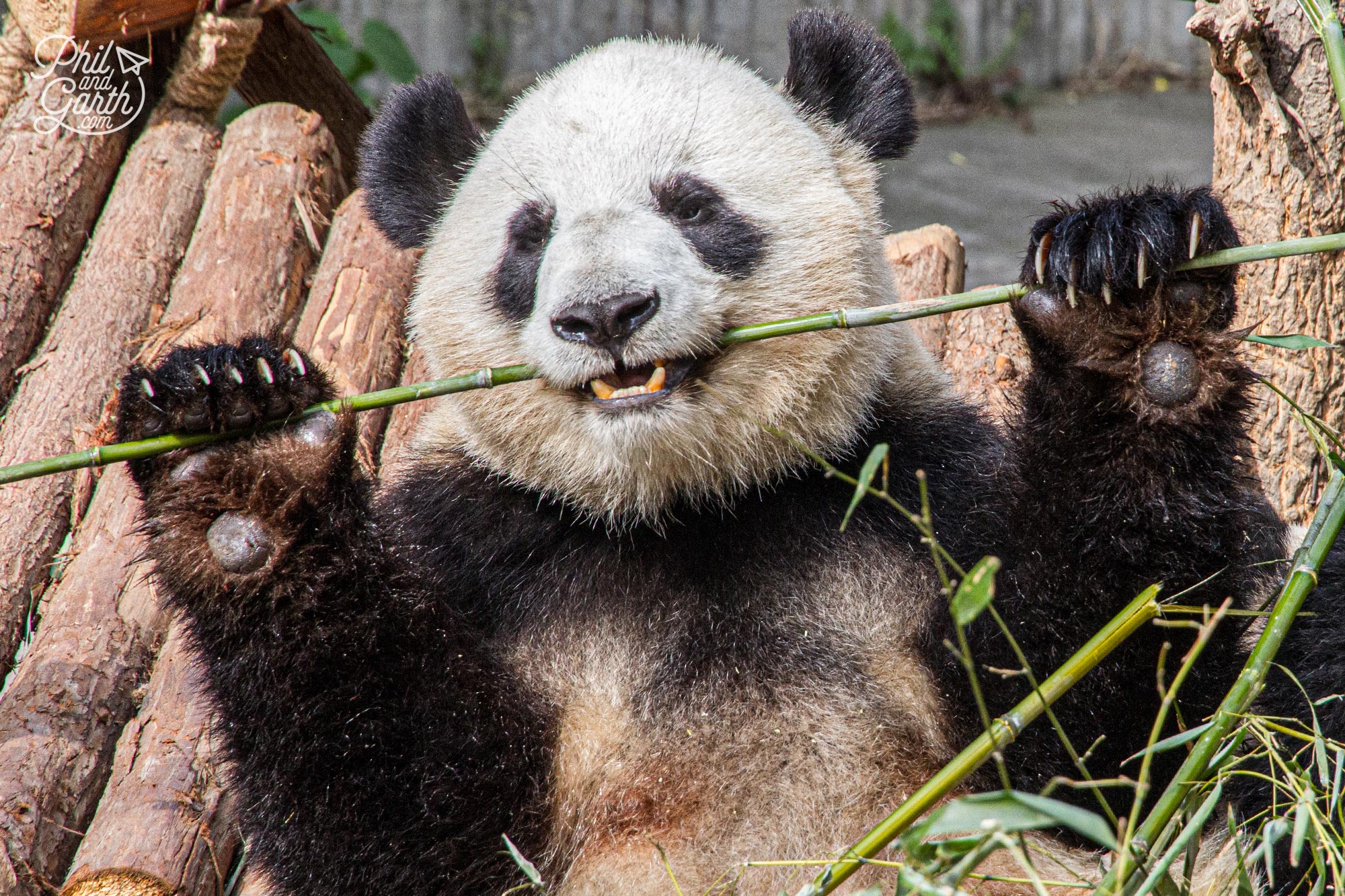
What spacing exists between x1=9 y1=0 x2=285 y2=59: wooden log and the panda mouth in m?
3.19

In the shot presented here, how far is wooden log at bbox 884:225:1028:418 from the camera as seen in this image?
16.9 ft

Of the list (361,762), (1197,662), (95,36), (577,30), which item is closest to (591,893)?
(361,762)

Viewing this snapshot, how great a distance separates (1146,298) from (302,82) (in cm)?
449

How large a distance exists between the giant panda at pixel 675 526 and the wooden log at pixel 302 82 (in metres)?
2.61

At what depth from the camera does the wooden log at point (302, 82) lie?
5.80m

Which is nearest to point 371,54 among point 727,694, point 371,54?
point 371,54

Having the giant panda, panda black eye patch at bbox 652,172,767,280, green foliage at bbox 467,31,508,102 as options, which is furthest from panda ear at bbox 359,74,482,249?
green foliage at bbox 467,31,508,102

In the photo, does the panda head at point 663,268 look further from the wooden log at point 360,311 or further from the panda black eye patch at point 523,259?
the wooden log at point 360,311

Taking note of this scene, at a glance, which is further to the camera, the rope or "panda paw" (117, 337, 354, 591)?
the rope

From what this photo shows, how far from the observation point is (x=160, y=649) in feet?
13.1

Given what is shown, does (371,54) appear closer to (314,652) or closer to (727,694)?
(314,652)

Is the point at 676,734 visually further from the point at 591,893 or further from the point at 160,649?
the point at 160,649

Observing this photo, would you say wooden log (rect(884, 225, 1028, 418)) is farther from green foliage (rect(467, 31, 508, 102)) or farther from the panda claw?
green foliage (rect(467, 31, 508, 102))

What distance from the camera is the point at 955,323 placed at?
5.45 metres
